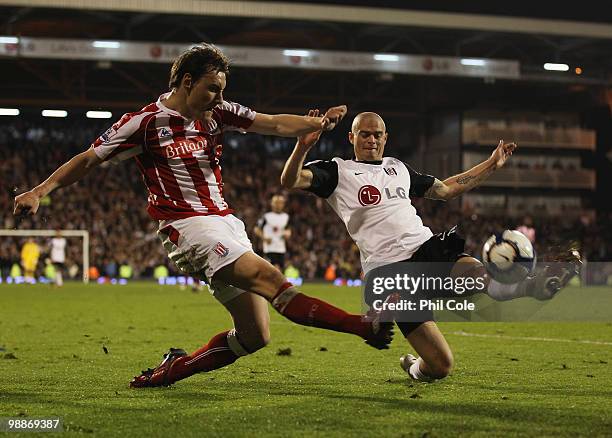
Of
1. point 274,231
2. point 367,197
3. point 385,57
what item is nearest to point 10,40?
point 385,57

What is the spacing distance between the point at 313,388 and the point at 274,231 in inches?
574

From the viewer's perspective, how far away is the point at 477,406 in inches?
229

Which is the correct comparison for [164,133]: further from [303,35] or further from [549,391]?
[303,35]

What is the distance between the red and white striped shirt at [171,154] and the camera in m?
5.88

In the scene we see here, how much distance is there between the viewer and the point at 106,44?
33.1m

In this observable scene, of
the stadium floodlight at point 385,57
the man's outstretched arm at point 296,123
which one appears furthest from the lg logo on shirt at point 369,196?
the stadium floodlight at point 385,57

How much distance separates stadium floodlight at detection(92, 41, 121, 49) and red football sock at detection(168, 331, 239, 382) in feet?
91.4

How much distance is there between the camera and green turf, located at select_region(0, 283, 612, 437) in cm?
511

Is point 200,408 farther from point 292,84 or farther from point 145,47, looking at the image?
point 292,84

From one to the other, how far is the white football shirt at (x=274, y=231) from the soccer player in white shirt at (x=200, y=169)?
49.4ft

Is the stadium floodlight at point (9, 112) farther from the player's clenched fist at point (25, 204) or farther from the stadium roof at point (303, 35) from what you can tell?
the player's clenched fist at point (25, 204)

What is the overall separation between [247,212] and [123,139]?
3351 cm

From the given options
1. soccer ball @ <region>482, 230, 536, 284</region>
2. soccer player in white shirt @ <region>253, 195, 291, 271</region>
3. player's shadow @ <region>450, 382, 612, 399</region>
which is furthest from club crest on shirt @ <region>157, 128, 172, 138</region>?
soccer player in white shirt @ <region>253, 195, 291, 271</region>

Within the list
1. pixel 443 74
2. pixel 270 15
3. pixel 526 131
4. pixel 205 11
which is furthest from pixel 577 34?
pixel 526 131
